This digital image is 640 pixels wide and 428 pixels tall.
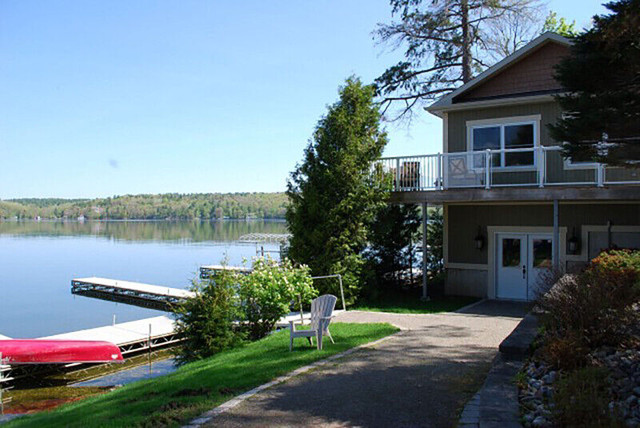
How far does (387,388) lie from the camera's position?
20.5 feet

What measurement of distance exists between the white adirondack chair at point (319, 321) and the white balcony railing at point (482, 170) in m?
7.24

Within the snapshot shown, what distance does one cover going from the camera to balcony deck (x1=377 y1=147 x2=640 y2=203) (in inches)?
537

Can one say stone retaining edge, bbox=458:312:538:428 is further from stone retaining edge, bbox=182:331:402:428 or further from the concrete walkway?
stone retaining edge, bbox=182:331:402:428

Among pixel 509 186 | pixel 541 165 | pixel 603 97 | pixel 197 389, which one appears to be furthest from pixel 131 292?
pixel 603 97

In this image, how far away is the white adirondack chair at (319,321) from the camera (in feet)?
28.4

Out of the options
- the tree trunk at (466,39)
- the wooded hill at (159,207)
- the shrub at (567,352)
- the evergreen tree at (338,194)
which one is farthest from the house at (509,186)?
the wooded hill at (159,207)

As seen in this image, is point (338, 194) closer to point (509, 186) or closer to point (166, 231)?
point (509, 186)

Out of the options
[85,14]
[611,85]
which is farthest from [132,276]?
[611,85]

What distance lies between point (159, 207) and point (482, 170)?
112 metres

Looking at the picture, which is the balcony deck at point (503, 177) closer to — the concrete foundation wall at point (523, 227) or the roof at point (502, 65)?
the concrete foundation wall at point (523, 227)

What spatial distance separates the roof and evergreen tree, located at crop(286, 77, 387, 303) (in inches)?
92.2

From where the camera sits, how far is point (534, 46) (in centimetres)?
1600

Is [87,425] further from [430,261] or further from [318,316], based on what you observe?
[430,261]

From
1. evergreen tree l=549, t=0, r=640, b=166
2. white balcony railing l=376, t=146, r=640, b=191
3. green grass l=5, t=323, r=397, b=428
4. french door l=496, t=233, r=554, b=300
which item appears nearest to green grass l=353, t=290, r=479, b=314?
french door l=496, t=233, r=554, b=300
